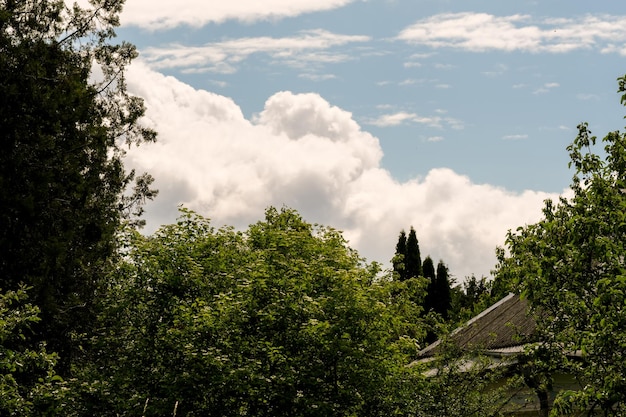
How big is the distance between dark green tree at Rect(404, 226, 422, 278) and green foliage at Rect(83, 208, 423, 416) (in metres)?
34.8

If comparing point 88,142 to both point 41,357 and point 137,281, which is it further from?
point 41,357

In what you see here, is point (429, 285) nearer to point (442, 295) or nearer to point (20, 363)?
point (442, 295)

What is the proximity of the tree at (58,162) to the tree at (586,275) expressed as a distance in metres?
16.8

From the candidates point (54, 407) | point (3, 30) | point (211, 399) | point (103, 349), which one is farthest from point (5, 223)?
point (211, 399)

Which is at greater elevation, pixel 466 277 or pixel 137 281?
pixel 466 277

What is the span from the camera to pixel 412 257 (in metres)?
55.6

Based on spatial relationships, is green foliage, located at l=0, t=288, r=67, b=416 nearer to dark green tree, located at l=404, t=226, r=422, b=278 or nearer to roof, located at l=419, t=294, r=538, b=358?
roof, located at l=419, t=294, r=538, b=358

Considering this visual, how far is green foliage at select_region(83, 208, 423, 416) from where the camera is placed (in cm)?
1656

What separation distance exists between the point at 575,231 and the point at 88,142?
850 inches

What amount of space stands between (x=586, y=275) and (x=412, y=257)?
4261 cm

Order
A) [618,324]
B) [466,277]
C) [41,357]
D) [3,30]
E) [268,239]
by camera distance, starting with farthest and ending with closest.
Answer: [466,277]
[3,30]
[268,239]
[41,357]
[618,324]

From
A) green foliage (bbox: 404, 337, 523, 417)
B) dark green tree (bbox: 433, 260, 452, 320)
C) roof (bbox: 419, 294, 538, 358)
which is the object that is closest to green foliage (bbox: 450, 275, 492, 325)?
dark green tree (bbox: 433, 260, 452, 320)

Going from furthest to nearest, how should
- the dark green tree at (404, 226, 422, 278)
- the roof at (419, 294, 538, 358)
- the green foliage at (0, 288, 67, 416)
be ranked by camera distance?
the dark green tree at (404, 226, 422, 278) < the roof at (419, 294, 538, 358) < the green foliage at (0, 288, 67, 416)

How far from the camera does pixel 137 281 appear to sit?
19000 millimetres
